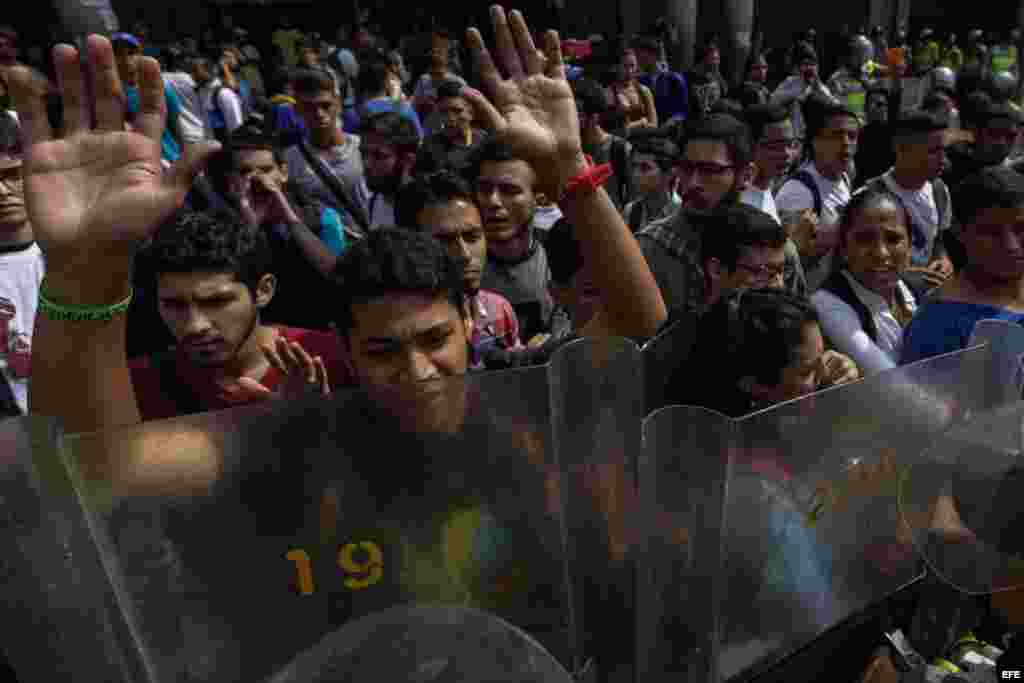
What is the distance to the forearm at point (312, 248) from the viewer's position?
2506 millimetres

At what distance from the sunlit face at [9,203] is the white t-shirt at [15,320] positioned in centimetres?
8

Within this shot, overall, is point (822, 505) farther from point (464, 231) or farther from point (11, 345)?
point (11, 345)

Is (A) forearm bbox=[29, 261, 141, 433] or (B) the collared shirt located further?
(B) the collared shirt

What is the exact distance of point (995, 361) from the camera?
1009mm

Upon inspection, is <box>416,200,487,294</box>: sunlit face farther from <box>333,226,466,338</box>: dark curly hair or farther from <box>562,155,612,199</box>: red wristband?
<box>562,155,612,199</box>: red wristband

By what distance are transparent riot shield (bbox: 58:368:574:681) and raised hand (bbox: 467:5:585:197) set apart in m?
0.83

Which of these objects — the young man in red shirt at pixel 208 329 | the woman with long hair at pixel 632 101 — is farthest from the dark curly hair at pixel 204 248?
the woman with long hair at pixel 632 101

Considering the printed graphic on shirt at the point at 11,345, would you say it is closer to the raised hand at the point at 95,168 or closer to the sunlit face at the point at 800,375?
the raised hand at the point at 95,168

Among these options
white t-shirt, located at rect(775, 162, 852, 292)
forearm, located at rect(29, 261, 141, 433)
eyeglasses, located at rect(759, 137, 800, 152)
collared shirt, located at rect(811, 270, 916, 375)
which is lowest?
white t-shirt, located at rect(775, 162, 852, 292)

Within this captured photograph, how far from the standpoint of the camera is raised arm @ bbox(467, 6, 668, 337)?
1446 mm

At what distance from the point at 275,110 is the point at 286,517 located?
441 cm

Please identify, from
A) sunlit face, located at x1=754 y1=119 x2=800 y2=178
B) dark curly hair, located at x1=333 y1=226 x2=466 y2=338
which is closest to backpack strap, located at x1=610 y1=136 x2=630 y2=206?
sunlit face, located at x1=754 y1=119 x2=800 y2=178

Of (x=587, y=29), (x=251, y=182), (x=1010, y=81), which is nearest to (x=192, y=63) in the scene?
(x=251, y=182)

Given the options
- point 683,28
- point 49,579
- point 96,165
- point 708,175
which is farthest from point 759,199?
point 683,28
